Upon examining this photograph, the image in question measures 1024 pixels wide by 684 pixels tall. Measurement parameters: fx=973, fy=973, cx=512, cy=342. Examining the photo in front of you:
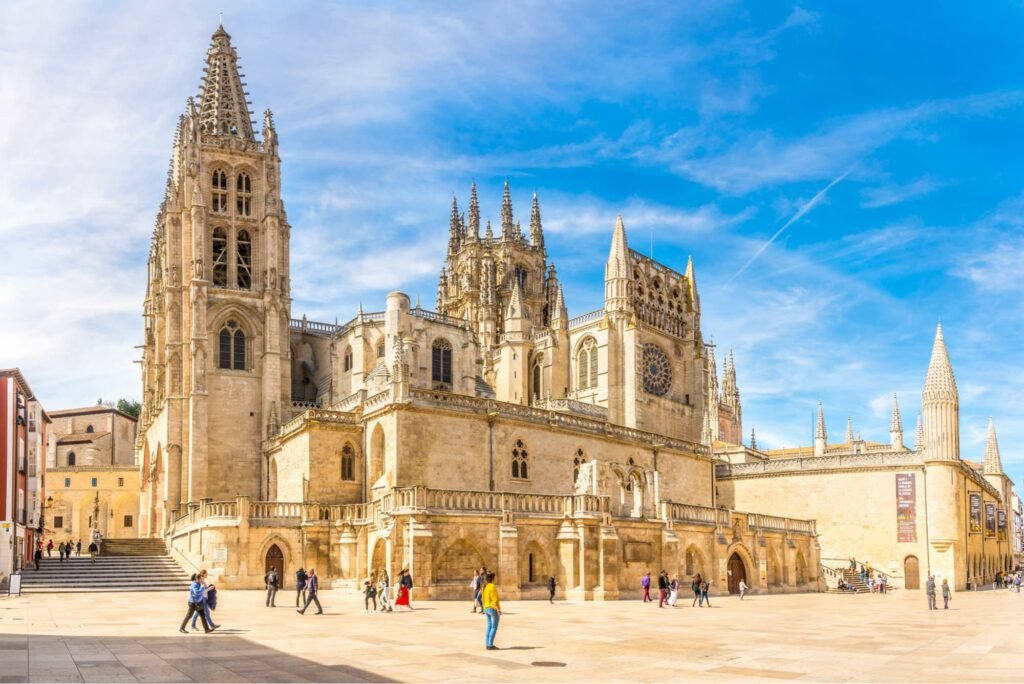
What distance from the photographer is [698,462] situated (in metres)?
56.0

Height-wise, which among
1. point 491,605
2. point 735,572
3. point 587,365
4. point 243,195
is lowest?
point 735,572

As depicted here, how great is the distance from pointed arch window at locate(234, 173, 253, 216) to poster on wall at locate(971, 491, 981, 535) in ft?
148

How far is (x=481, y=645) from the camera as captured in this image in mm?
17703

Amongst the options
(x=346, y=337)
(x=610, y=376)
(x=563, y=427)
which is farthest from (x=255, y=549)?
(x=610, y=376)

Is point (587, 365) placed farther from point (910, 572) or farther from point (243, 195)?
point (243, 195)

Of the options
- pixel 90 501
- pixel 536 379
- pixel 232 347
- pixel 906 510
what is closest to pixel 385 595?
pixel 232 347

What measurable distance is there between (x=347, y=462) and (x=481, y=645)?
2394 cm

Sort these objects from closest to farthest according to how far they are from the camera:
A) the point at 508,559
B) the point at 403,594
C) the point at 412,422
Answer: the point at 403,594 → the point at 508,559 → the point at 412,422

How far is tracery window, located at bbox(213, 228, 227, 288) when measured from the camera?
5584 cm

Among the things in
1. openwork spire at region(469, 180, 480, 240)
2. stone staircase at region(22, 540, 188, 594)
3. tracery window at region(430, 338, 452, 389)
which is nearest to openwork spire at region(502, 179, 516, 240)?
openwork spire at region(469, 180, 480, 240)

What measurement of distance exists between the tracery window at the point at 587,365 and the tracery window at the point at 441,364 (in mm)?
12010

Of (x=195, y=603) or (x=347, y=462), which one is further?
(x=347, y=462)

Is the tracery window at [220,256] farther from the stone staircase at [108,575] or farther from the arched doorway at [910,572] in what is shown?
the arched doorway at [910,572]

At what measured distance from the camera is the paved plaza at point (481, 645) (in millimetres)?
14156
